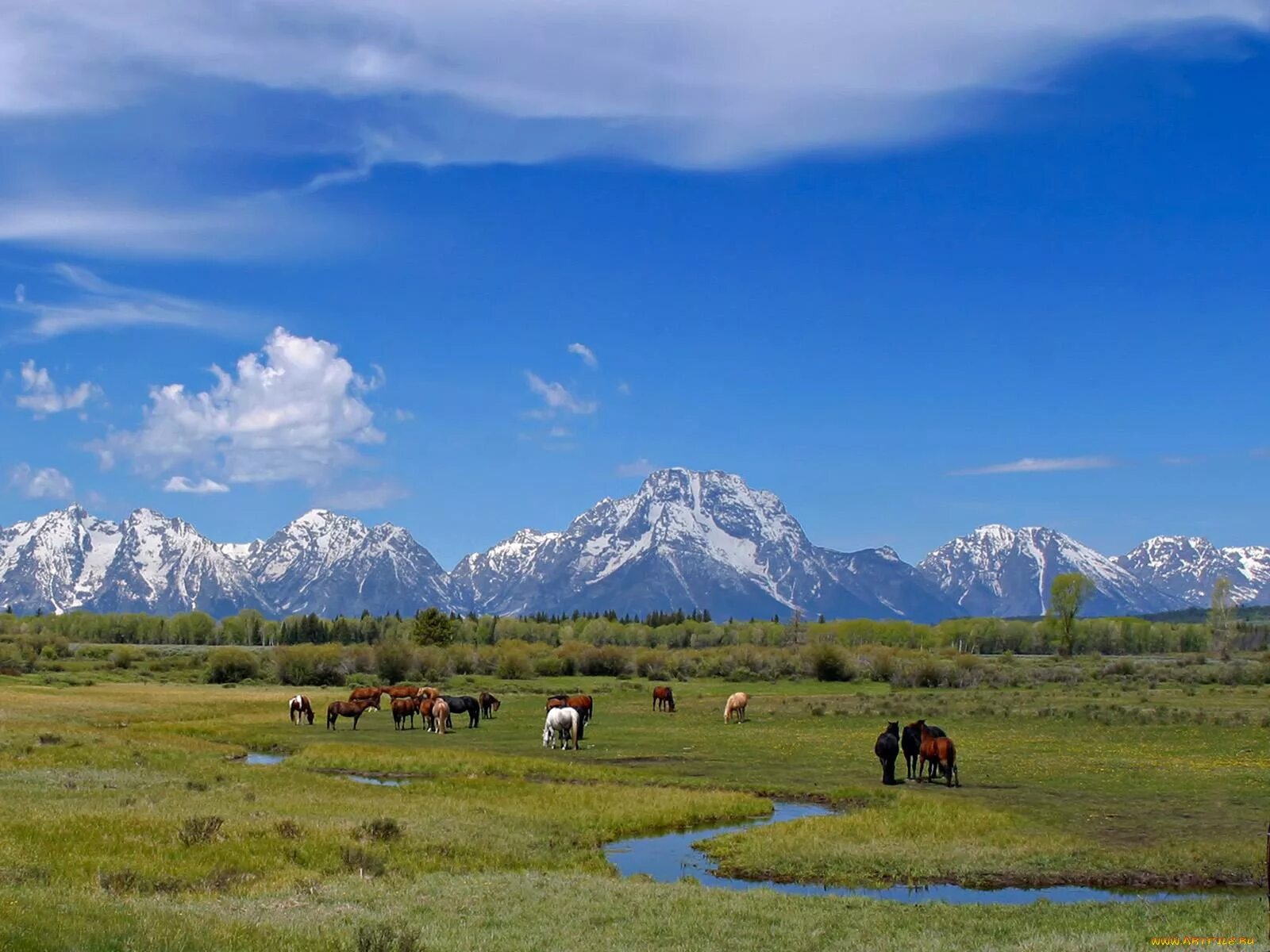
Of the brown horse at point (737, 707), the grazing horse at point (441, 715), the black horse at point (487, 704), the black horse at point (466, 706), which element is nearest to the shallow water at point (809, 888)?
the grazing horse at point (441, 715)

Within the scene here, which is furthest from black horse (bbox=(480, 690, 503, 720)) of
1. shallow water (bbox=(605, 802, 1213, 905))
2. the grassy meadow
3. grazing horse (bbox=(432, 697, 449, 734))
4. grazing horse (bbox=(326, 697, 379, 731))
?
shallow water (bbox=(605, 802, 1213, 905))

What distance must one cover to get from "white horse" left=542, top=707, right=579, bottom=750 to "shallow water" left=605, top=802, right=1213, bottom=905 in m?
19.3

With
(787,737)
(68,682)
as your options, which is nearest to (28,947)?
(787,737)

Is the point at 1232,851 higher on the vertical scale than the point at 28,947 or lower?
lower

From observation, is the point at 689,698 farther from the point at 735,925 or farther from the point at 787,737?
the point at 735,925

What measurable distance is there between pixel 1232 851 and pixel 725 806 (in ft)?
42.2

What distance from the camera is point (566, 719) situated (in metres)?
47.6

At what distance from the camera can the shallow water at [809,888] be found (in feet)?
70.1

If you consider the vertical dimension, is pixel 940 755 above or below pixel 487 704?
above

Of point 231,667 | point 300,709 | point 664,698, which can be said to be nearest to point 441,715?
point 300,709

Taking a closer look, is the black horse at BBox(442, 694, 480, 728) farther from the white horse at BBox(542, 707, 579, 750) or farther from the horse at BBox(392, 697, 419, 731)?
the white horse at BBox(542, 707, 579, 750)

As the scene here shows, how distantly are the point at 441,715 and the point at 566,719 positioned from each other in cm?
1130

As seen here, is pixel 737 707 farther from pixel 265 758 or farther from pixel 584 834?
pixel 584 834

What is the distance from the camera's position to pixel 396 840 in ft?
81.6
